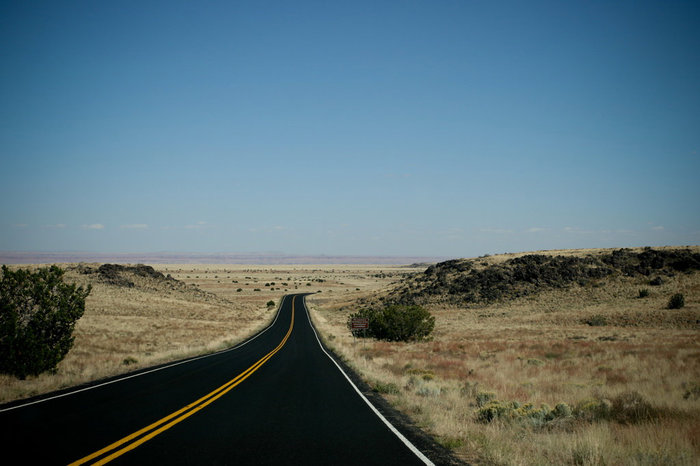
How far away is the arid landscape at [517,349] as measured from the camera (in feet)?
27.1

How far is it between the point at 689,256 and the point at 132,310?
257ft

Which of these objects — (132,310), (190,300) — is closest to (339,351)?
(132,310)

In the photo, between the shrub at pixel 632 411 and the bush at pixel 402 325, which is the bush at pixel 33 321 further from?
the bush at pixel 402 325

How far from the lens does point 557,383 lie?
16359mm

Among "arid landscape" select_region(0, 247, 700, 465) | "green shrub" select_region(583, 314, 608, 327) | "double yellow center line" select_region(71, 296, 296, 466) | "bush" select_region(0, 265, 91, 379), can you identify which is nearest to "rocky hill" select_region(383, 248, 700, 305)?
"arid landscape" select_region(0, 247, 700, 465)

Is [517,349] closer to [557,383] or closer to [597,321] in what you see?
[557,383]

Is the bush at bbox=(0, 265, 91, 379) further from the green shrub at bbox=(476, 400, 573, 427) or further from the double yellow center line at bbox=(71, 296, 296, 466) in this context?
the green shrub at bbox=(476, 400, 573, 427)

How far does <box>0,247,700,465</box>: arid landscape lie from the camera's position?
827cm

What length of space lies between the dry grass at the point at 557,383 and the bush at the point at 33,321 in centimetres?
1263

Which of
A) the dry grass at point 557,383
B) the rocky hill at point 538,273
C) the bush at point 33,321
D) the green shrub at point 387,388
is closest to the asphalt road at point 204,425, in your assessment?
the green shrub at point 387,388

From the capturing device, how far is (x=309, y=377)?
16.2 metres

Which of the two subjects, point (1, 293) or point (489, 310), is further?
point (489, 310)

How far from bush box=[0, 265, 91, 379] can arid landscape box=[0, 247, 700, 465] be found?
1020mm

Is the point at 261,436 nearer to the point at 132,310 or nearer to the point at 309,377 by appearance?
the point at 309,377
